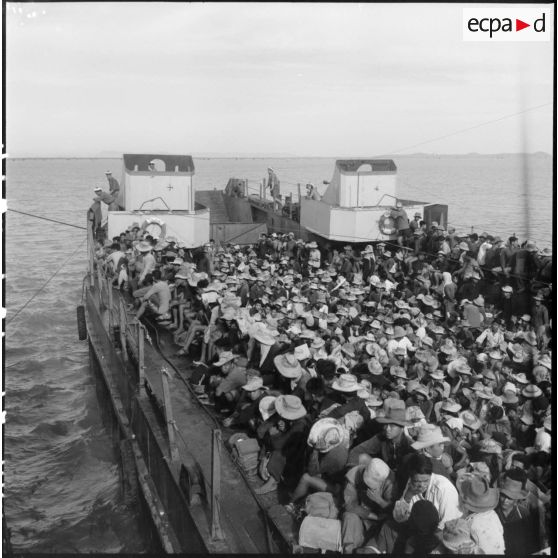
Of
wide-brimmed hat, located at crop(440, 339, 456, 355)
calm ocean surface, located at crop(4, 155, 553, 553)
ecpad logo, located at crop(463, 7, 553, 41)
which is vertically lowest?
calm ocean surface, located at crop(4, 155, 553, 553)

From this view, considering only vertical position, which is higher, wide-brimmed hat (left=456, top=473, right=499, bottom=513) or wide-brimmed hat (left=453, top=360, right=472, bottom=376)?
wide-brimmed hat (left=453, top=360, right=472, bottom=376)

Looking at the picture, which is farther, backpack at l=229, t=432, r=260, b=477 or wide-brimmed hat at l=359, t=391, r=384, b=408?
backpack at l=229, t=432, r=260, b=477

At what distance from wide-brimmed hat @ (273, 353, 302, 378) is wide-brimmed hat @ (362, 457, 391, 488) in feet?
6.24

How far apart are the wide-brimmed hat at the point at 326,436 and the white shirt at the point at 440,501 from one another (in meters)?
0.86

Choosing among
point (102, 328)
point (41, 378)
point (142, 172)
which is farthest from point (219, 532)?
point (142, 172)

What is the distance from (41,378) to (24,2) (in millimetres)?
11800

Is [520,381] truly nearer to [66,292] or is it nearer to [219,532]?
[219,532]

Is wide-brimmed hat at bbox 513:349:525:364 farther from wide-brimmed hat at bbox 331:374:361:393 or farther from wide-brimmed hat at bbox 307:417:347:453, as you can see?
wide-brimmed hat at bbox 307:417:347:453

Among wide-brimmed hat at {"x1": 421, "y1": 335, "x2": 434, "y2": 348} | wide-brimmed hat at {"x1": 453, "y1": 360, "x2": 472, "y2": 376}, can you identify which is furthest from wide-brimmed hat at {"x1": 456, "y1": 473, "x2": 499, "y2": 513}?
wide-brimmed hat at {"x1": 421, "y1": 335, "x2": 434, "y2": 348}

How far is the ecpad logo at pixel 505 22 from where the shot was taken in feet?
18.5

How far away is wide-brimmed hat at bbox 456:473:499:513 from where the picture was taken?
4860 mm

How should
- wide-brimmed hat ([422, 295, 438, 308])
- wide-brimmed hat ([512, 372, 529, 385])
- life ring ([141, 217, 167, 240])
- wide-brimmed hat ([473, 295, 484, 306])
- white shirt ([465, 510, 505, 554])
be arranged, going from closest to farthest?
white shirt ([465, 510, 505, 554]) → wide-brimmed hat ([512, 372, 529, 385]) → wide-brimmed hat ([422, 295, 438, 308]) → wide-brimmed hat ([473, 295, 484, 306]) → life ring ([141, 217, 167, 240])

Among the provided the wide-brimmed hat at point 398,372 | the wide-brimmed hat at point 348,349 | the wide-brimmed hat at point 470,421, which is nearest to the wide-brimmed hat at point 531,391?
the wide-brimmed hat at point 470,421

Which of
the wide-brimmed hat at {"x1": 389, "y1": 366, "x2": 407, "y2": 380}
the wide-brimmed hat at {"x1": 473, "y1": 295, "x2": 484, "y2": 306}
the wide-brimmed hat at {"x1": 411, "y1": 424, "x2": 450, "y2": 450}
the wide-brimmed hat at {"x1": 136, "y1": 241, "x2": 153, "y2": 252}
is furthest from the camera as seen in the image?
the wide-brimmed hat at {"x1": 136, "y1": 241, "x2": 153, "y2": 252}
